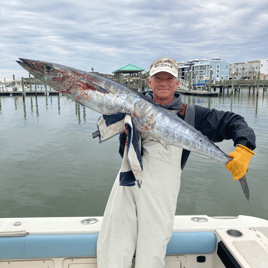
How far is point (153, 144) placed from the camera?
2.81m

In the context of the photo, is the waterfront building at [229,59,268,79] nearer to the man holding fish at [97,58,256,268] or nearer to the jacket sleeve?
the jacket sleeve

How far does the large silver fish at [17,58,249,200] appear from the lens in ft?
8.05

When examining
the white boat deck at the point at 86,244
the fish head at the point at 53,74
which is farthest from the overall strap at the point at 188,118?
the fish head at the point at 53,74

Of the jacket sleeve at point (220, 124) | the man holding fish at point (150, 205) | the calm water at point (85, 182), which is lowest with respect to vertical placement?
the calm water at point (85, 182)

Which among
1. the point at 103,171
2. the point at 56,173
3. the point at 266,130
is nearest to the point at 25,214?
the point at 56,173

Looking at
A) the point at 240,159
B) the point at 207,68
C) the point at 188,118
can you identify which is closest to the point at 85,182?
the point at 188,118

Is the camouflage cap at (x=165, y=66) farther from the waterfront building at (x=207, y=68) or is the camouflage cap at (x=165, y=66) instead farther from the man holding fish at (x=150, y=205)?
the waterfront building at (x=207, y=68)

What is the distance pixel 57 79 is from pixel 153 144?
131 centimetres

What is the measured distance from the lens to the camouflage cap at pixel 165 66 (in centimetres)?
286

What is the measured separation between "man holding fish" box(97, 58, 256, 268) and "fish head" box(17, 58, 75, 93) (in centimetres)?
89

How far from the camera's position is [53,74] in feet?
8.03

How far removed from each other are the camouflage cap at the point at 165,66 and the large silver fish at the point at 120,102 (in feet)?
1.71

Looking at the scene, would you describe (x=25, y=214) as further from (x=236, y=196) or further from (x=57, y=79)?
(x=236, y=196)

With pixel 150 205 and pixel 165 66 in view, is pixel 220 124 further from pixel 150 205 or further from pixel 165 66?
pixel 150 205
